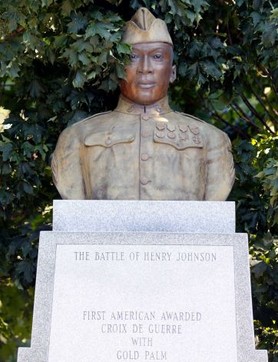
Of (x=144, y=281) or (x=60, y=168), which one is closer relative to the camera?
(x=144, y=281)

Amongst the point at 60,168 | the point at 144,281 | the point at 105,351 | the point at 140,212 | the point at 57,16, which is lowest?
the point at 105,351

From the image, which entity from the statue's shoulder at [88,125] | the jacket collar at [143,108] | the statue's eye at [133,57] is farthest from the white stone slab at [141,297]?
the statue's eye at [133,57]

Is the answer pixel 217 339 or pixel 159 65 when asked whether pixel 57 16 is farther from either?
pixel 217 339

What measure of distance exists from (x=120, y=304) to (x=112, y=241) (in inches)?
17.6

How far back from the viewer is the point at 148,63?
9305mm

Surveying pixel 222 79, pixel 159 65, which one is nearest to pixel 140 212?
pixel 159 65

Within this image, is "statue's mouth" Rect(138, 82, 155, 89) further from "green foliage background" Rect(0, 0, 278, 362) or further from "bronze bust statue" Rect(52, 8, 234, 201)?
"green foliage background" Rect(0, 0, 278, 362)

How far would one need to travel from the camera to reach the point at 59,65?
1141cm

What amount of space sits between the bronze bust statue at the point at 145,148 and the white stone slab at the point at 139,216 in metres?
0.61

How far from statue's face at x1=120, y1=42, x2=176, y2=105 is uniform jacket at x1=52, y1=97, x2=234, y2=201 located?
0.11 meters

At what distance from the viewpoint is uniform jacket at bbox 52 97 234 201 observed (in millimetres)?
9078

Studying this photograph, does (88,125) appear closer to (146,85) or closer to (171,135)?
(146,85)

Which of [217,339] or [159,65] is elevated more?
[159,65]

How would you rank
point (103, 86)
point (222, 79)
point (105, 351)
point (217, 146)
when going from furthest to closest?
point (222, 79) → point (103, 86) → point (217, 146) → point (105, 351)
